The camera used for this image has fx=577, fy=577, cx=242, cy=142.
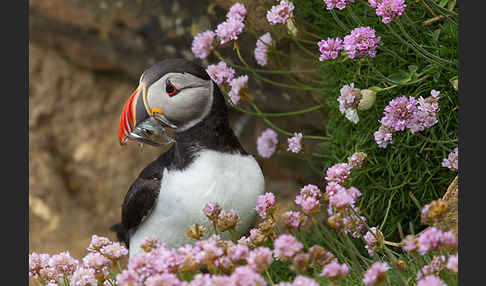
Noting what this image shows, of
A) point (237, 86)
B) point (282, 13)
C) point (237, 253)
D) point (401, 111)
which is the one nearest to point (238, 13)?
point (282, 13)

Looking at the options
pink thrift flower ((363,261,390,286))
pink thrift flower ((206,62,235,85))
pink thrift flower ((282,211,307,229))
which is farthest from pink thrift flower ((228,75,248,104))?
pink thrift flower ((363,261,390,286))

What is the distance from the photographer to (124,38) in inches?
172

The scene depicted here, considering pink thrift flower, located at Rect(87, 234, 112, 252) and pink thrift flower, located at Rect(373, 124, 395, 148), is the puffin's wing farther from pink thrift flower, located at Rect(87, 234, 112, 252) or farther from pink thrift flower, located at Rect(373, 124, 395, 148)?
pink thrift flower, located at Rect(373, 124, 395, 148)

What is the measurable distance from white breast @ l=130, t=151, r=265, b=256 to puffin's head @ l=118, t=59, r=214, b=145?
190mm

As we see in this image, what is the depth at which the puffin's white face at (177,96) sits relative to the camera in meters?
2.40

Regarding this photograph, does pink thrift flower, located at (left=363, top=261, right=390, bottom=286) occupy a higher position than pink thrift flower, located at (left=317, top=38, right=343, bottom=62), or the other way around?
pink thrift flower, located at (left=317, top=38, right=343, bottom=62)

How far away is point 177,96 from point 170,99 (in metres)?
0.03

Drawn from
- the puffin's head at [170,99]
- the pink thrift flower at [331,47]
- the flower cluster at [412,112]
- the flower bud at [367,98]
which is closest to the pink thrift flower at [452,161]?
the flower cluster at [412,112]

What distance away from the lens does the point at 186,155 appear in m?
2.46

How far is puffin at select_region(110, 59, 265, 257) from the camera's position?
94.6 inches

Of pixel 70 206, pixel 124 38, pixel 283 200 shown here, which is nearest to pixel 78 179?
pixel 70 206

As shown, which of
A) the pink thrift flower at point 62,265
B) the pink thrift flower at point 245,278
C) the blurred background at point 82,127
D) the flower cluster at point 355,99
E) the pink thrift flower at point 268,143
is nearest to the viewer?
the pink thrift flower at point 245,278

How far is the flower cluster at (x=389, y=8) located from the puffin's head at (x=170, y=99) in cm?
77

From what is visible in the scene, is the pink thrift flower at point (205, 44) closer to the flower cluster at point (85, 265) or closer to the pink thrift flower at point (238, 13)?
the pink thrift flower at point (238, 13)
